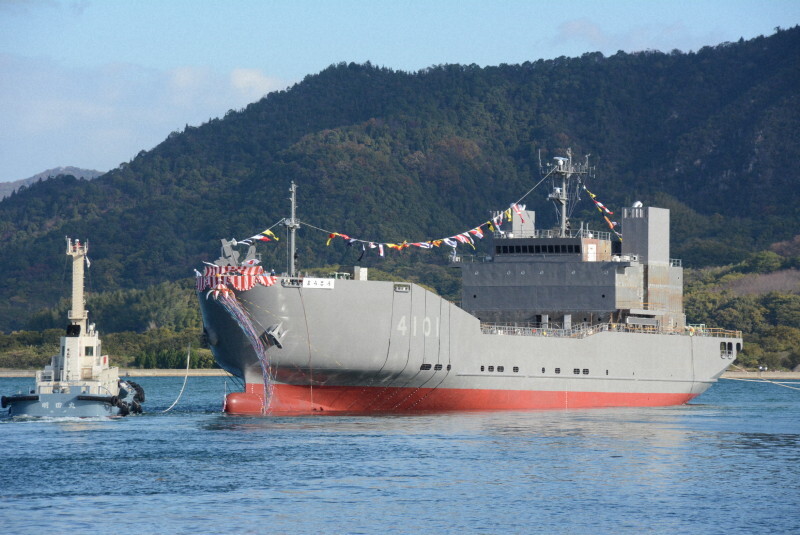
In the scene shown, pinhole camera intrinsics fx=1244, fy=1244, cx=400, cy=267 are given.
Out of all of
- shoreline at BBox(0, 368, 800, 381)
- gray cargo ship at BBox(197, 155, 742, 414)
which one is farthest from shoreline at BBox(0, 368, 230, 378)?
gray cargo ship at BBox(197, 155, 742, 414)

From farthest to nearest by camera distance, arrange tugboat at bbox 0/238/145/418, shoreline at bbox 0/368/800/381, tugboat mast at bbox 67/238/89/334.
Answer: shoreline at bbox 0/368/800/381 < tugboat mast at bbox 67/238/89/334 < tugboat at bbox 0/238/145/418

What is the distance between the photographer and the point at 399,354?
47469 millimetres

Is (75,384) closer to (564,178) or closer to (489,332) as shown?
(489,332)

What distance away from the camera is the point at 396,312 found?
47.3m

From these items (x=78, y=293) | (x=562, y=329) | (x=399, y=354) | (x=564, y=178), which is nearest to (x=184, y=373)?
(x=564, y=178)

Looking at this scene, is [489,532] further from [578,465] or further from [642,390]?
[642,390]

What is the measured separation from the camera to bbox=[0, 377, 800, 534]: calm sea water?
27188 mm

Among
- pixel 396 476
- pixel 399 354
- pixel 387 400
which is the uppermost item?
pixel 399 354

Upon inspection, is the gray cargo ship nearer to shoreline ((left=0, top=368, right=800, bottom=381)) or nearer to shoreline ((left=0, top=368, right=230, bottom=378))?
shoreline ((left=0, top=368, right=800, bottom=381))

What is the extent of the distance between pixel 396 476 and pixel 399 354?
14759mm

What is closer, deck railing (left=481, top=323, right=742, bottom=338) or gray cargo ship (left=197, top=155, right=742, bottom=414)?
gray cargo ship (left=197, top=155, right=742, bottom=414)

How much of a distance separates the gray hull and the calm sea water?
181 cm

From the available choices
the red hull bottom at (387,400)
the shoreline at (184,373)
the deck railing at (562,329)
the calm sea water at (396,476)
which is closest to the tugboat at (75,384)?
the calm sea water at (396,476)

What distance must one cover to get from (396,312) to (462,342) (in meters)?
3.84
